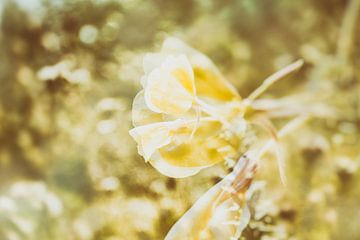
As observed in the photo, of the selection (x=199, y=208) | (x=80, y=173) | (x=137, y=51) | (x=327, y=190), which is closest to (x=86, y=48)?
(x=137, y=51)

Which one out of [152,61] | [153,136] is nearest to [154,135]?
[153,136]

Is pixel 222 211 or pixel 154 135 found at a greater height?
pixel 154 135

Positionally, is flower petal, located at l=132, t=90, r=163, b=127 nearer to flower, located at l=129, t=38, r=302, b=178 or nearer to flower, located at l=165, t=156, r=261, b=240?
flower, located at l=129, t=38, r=302, b=178

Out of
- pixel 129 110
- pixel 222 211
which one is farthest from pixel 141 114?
pixel 222 211

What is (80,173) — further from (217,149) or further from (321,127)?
(321,127)

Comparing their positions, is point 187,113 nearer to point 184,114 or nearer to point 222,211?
point 184,114

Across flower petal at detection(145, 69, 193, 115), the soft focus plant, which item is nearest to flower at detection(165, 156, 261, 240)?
the soft focus plant

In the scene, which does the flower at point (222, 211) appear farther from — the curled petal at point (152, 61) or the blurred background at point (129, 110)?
the curled petal at point (152, 61)
